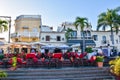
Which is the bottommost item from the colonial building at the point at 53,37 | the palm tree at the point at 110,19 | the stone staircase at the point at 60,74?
the stone staircase at the point at 60,74

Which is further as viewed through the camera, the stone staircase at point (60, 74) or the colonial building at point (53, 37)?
the colonial building at point (53, 37)

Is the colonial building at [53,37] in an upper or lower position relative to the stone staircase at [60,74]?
upper

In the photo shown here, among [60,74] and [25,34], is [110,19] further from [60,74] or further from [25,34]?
[60,74]

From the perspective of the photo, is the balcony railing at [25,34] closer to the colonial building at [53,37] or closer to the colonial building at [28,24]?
the colonial building at [28,24]

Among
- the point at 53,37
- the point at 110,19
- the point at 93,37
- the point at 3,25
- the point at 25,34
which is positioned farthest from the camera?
the point at 93,37

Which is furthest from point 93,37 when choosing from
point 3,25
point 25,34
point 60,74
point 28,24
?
point 60,74

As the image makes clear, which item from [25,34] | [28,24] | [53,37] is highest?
[28,24]

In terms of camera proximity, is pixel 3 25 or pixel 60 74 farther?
pixel 3 25

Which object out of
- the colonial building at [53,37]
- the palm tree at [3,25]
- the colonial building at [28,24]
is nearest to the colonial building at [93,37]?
the colonial building at [53,37]

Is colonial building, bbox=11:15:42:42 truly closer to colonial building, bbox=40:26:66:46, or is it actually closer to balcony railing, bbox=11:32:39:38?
balcony railing, bbox=11:32:39:38

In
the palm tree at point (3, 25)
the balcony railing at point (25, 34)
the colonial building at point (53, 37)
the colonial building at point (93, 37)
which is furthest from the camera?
the colonial building at point (93, 37)

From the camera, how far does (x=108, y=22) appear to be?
1823 inches

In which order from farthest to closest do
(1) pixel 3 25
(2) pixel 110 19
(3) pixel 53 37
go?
(3) pixel 53 37
(2) pixel 110 19
(1) pixel 3 25

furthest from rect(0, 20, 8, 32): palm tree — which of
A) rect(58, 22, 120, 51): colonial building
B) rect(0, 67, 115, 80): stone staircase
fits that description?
rect(0, 67, 115, 80): stone staircase
